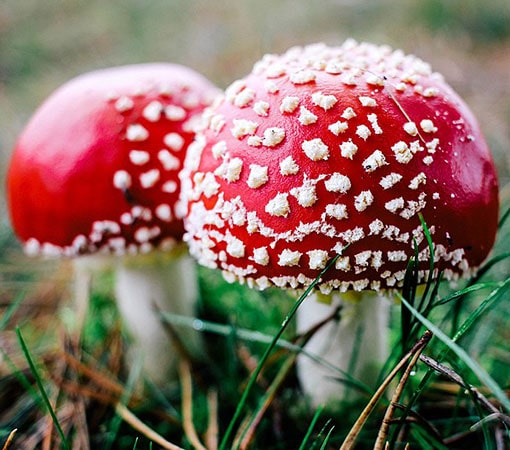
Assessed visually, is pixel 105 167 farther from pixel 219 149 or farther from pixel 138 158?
pixel 219 149

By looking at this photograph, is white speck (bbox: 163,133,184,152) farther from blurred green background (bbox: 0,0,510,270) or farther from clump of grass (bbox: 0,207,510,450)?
blurred green background (bbox: 0,0,510,270)

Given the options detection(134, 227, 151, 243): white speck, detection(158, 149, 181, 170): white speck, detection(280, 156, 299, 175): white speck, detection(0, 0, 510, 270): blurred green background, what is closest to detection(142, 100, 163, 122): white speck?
detection(158, 149, 181, 170): white speck

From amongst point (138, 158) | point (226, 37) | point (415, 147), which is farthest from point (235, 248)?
point (226, 37)

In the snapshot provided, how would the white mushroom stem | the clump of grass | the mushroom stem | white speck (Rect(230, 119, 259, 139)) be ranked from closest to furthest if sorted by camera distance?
white speck (Rect(230, 119, 259, 139)), the clump of grass, the white mushroom stem, the mushroom stem

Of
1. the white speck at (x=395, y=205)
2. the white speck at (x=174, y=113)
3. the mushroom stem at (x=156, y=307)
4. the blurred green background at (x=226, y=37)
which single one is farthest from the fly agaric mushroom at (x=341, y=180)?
the blurred green background at (x=226, y=37)

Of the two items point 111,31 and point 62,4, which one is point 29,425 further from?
point 62,4

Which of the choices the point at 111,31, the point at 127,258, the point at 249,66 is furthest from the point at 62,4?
the point at 127,258
